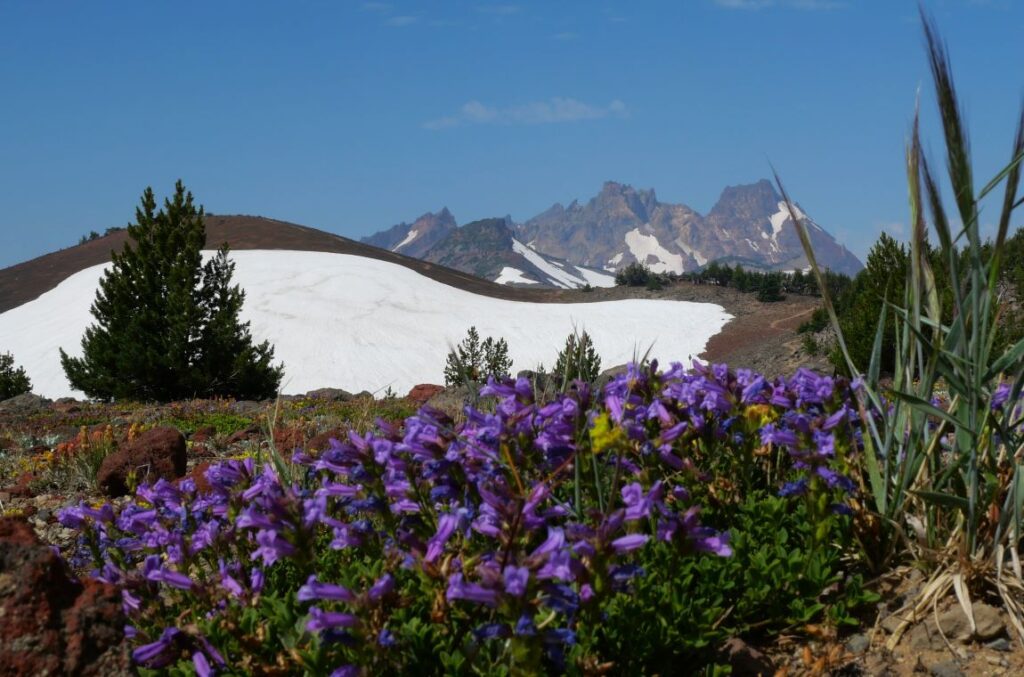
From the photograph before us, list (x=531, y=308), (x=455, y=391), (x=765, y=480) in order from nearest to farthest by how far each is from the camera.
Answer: (x=765, y=480)
(x=455, y=391)
(x=531, y=308)

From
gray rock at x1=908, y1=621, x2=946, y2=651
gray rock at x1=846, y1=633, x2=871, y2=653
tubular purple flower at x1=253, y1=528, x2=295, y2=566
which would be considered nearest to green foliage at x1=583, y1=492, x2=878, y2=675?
gray rock at x1=846, y1=633, x2=871, y2=653

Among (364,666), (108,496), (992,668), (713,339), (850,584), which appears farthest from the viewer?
(713,339)

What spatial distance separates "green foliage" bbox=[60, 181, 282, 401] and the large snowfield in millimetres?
7176

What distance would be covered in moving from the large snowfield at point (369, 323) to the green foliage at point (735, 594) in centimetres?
2123

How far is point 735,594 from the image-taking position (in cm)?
308

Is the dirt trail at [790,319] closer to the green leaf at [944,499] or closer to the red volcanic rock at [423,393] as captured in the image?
the red volcanic rock at [423,393]

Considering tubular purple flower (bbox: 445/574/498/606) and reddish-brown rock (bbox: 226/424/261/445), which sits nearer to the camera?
tubular purple flower (bbox: 445/574/498/606)

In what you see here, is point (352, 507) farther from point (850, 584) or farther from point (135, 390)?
point (135, 390)

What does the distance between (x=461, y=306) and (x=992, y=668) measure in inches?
1405

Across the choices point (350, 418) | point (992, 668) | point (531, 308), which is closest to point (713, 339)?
point (531, 308)

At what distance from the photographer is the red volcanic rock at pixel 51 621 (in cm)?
232

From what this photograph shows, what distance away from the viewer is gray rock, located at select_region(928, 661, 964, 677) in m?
2.88

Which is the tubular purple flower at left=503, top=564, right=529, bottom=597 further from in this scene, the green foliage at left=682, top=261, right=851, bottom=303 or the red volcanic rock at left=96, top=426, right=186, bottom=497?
the green foliage at left=682, top=261, right=851, bottom=303

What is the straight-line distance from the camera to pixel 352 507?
2.97 metres
